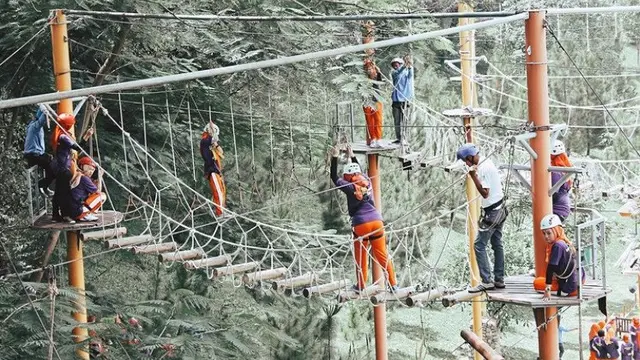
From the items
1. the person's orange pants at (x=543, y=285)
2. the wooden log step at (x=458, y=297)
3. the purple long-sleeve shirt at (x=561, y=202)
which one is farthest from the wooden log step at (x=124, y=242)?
the purple long-sleeve shirt at (x=561, y=202)

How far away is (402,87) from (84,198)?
182 inches

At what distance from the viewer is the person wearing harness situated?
9039 millimetres

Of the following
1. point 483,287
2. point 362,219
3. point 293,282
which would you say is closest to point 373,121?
point 362,219

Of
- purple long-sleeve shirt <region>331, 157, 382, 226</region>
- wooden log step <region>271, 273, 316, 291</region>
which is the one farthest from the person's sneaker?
purple long-sleeve shirt <region>331, 157, 382, 226</region>

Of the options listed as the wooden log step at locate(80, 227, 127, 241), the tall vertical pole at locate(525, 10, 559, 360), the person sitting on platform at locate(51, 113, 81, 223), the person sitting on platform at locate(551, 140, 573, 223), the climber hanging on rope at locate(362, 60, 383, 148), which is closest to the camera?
the tall vertical pole at locate(525, 10, 559, 360)

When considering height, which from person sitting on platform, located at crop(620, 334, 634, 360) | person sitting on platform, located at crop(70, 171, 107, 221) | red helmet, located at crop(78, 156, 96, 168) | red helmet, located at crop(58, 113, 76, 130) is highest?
red helmet, located at crop(58, 113, 76, 130)

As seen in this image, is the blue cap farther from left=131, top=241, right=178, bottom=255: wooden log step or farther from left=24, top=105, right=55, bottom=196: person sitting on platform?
left=24, top=105, right=55, bottom=196: person sitting on platform

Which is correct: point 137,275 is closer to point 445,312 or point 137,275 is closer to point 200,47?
point 200,47

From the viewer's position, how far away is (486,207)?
9234 millimetres

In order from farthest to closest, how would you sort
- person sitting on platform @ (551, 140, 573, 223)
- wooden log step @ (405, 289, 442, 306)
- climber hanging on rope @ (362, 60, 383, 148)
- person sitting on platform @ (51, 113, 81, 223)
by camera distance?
climber hanging on rope @ (362, 60, 383, 148)
person sitting on platform @ (551, 140, 573, 223)
person sitting on platform @ (51, 113, 81, 223)
wooden log step @ (405, 289, 442, 306)

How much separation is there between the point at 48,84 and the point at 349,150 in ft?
14.0

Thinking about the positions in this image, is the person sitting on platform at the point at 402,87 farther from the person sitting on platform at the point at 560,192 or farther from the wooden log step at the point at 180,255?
the wooden log step at the point at 180,255

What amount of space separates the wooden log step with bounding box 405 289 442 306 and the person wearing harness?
1.99 ft

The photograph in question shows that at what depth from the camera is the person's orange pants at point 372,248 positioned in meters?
10.9
